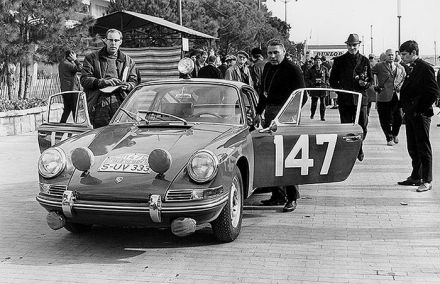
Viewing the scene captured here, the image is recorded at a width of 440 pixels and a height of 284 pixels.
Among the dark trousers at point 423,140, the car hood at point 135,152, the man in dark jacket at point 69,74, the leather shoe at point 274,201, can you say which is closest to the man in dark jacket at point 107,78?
the car hood at point 135,152

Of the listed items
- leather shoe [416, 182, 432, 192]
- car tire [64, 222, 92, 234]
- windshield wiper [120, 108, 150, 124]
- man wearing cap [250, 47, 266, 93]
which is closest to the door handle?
leather shoe [416, 182, 432, 192]

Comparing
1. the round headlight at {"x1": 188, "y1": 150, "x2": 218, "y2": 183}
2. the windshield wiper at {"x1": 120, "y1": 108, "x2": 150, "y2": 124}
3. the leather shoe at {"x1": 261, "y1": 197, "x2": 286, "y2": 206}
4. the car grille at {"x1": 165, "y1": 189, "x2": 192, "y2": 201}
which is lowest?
the leather shoe at {"x1": 261, "y1": 197, "x2": 286, "y2": 206}

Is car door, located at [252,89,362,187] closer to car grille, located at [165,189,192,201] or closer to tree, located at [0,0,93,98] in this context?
car grille, located at [165,189,192,201]

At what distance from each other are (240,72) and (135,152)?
8.63 m

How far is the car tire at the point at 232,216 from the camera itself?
212 inches

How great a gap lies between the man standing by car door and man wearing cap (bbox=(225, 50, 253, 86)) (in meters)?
5.89

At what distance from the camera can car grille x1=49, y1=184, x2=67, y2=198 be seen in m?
5.16

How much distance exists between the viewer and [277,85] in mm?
7176

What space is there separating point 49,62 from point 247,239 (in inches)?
507

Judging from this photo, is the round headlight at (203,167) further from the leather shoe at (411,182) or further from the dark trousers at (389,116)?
the dark trousers at (389,116)

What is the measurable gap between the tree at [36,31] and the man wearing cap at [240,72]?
554 centimetres

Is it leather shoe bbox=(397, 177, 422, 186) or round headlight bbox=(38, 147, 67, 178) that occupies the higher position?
round headlight bbox=(38, 147, 67, 178)

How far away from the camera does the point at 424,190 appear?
25.4 feet

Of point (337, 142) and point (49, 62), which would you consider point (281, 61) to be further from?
point (49, 62)
